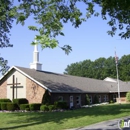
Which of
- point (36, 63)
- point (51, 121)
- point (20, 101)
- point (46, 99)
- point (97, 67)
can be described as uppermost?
point (97, 67)

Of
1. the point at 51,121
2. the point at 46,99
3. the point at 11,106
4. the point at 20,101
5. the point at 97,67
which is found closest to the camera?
the point at 51,121

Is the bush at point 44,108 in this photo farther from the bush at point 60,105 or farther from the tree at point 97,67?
the tree at point 97,67

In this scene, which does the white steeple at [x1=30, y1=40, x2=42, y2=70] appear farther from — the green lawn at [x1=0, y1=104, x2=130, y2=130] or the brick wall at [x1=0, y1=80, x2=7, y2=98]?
the green lawn at [x1=0, y1=104, x2=130, y2=130]

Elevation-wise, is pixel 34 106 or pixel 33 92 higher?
pixel 33 92

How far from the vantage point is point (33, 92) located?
3009 centimetres

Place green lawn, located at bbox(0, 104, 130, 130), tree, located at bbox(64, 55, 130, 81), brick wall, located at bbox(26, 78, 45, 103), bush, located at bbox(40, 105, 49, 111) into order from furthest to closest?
1. tree, located at bbox(64, 55, 130, 81)
2. brick wall, located at bbox(26, 78, 45, 103)
3. bush, located at bbox(40, 105, 49, 111)
4. green lawn, located at bbox(0, 104, 130, 130)

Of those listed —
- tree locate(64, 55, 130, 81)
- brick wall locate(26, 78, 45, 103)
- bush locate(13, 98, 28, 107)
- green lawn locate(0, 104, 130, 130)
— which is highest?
tree locate(64, 55, 130, 81)

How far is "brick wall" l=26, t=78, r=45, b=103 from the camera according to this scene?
2941 cm

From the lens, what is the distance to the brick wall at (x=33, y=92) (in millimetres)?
→ 29406

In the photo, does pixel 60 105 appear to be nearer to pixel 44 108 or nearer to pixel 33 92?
pixel 44 108

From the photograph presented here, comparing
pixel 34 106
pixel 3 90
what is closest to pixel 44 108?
pixel 34 106

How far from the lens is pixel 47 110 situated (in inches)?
1046

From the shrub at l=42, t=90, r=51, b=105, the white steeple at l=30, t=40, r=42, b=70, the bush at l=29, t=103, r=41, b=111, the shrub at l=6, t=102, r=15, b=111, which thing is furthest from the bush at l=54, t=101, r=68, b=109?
the white steeple at l=30, t=40, r=42, b=70

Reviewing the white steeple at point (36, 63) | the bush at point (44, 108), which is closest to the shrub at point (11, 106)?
the bush at point (44, 108)
